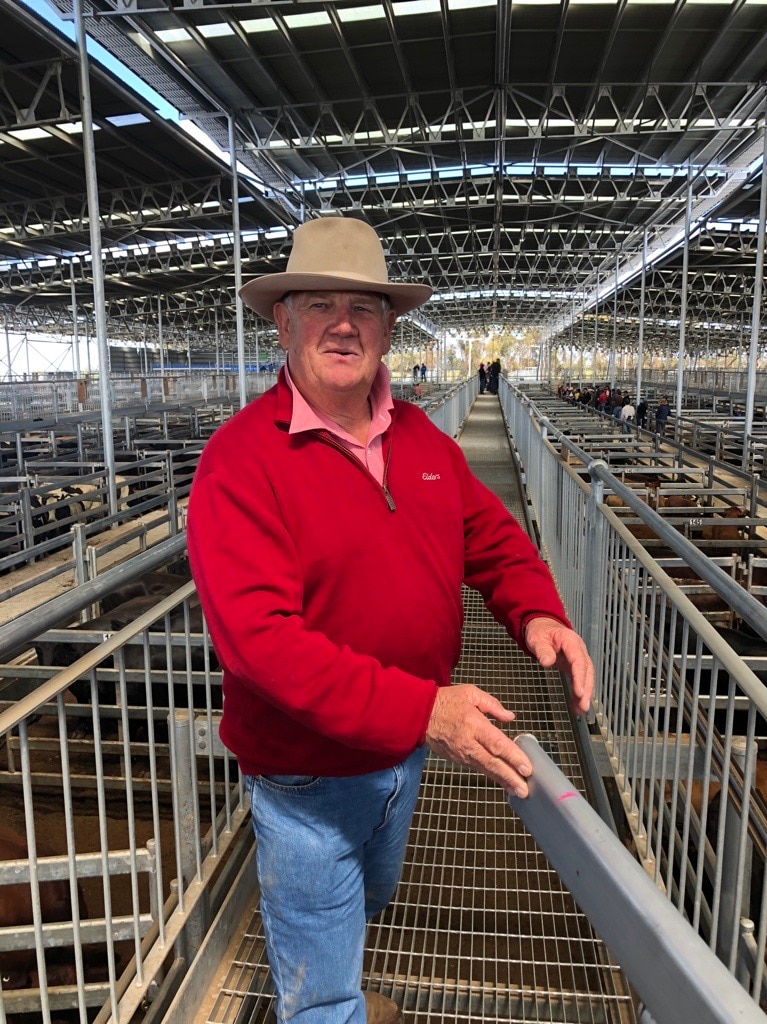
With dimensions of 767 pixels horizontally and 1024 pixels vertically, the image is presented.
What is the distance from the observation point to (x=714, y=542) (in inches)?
263

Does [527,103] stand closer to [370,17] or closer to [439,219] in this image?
[370,17]

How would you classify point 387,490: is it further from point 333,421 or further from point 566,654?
point 566,654

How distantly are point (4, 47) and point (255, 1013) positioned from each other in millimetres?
13671

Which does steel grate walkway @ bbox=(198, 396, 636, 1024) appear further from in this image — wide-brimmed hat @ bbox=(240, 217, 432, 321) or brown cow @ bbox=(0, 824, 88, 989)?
wide-brimmed hat @ bbox=(240, 217, 432, 321)

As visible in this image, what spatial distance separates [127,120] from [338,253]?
15794 mm

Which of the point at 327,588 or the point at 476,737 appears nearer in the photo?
the point at 476,737

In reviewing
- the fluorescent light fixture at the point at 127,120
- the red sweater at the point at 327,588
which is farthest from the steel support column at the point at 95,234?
the red sweater at the point at 327,588

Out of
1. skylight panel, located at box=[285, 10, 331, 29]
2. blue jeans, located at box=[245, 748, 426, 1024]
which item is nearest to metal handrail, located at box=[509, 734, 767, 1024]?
blue jeans, located at box=[245, 748, 426, 1024]

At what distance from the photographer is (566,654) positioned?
1.76 metres

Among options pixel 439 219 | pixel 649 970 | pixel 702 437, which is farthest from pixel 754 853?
pixel 439 219

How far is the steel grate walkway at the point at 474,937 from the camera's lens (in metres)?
2.38

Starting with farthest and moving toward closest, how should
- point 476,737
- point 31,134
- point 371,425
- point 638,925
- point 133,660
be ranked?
1. point 31,134
2. point 133,660
3. point 371,425
4. point 476,737
5. point 638,925

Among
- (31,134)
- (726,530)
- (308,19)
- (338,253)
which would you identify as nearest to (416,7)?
(308,19)

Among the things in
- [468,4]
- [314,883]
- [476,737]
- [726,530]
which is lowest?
[726,530]
